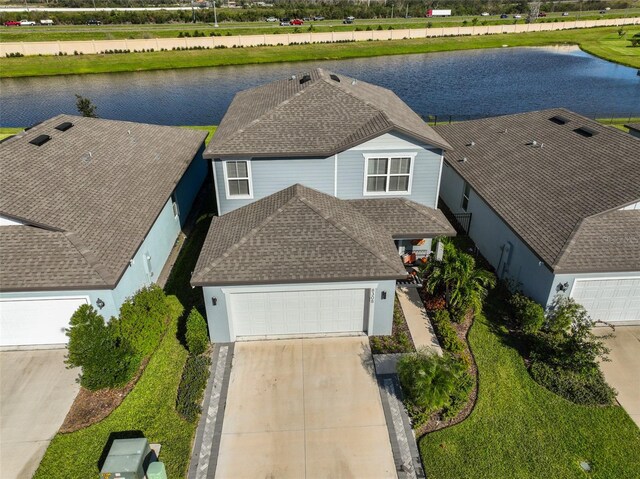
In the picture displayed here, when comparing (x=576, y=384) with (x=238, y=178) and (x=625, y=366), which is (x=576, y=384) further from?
(x=238, y=178)

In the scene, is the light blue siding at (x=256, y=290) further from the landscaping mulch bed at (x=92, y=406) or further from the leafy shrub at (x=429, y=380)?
the landscaping mulch bed at (x=92, y=406)

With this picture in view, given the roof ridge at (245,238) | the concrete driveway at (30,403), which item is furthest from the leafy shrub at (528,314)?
the concrete driveway at (30,403)

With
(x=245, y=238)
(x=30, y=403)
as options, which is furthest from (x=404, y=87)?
(x=30, y=403)

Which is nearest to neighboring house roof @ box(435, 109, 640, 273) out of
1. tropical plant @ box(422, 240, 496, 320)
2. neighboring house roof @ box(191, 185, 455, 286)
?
tropical plant @ box(422, 240, 496, 320)

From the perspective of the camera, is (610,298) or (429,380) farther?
(610,298)

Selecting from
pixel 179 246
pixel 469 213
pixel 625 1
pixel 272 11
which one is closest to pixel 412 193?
pixel 469 213

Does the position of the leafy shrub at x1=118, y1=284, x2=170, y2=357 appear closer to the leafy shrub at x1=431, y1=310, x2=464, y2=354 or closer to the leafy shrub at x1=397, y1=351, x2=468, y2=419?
the leafy shrub at x1=397, y1=351, x2=468, y2=419

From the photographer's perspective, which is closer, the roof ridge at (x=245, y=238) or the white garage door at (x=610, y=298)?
the roof ridge at (x=245, y=238)
